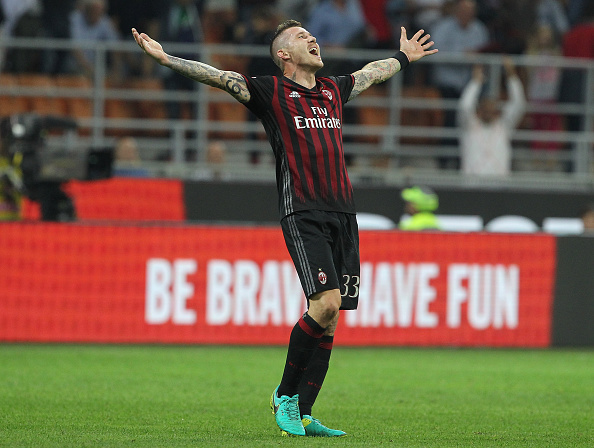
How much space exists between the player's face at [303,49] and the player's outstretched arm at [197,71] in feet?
1.23

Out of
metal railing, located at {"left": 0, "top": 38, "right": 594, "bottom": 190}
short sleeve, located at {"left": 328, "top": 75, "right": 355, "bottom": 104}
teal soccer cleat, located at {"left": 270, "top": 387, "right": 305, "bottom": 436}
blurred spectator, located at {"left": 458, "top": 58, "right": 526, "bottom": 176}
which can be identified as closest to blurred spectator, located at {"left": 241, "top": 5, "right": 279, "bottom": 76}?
metal railing, located at {"left": 0, "top": 38, "right": 594, "bottom": 190}

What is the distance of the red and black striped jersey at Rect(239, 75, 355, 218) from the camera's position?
19.2 ft

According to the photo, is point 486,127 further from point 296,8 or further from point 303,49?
point 303,49

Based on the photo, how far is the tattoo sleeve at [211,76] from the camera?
5730 millimetres

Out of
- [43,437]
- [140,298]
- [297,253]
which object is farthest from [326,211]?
[140,298]

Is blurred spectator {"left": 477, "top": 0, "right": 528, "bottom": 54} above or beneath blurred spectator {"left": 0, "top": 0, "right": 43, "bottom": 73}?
above

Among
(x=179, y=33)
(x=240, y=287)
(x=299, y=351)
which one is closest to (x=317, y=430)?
(x=299, y=351)

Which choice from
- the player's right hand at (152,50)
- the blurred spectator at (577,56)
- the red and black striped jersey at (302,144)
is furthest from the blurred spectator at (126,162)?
the player's right hand at (152,50)

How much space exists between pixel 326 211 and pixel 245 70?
29.8ft

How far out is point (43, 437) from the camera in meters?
5.48

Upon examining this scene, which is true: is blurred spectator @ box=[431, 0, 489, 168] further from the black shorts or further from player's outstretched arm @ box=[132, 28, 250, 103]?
player's outstretched arm @ box=[132, 28, 250, 103]

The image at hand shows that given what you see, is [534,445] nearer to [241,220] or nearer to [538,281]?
[538,281]

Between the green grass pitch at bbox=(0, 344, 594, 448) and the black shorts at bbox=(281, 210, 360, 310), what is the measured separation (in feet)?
2.72

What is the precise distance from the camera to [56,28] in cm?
1473
